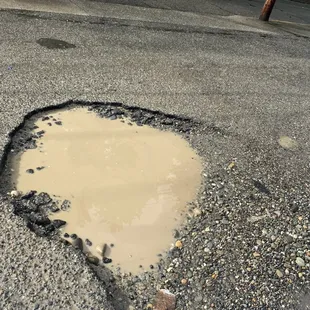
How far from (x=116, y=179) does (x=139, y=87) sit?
1988 millimetres

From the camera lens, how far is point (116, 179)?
3.45 m

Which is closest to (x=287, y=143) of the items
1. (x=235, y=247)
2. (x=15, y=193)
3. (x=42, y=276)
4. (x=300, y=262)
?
(x=300, y=262)

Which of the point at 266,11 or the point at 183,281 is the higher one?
the point at 266,11

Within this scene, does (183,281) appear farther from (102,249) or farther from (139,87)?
(139,87)

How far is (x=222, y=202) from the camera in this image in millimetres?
3326

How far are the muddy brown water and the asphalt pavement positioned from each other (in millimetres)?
303

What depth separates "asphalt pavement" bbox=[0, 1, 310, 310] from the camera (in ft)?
7.89

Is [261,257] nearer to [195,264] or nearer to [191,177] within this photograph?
[195,264]

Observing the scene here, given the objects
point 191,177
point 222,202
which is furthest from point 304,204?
point 191,177

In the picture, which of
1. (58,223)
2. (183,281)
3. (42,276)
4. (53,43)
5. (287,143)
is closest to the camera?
(42,276)

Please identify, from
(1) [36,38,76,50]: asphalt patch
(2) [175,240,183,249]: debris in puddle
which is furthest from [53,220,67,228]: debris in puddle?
(1) [36,38,76,50]: asphalt patch

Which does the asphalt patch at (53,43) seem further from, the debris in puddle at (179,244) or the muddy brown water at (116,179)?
the debris in puddle at (179,244)

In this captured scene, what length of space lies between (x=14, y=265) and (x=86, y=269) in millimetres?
453

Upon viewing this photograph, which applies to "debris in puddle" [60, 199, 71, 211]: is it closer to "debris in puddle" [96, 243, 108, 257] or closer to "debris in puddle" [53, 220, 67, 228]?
"debris in puddle" [53, 220, 67, 228]
